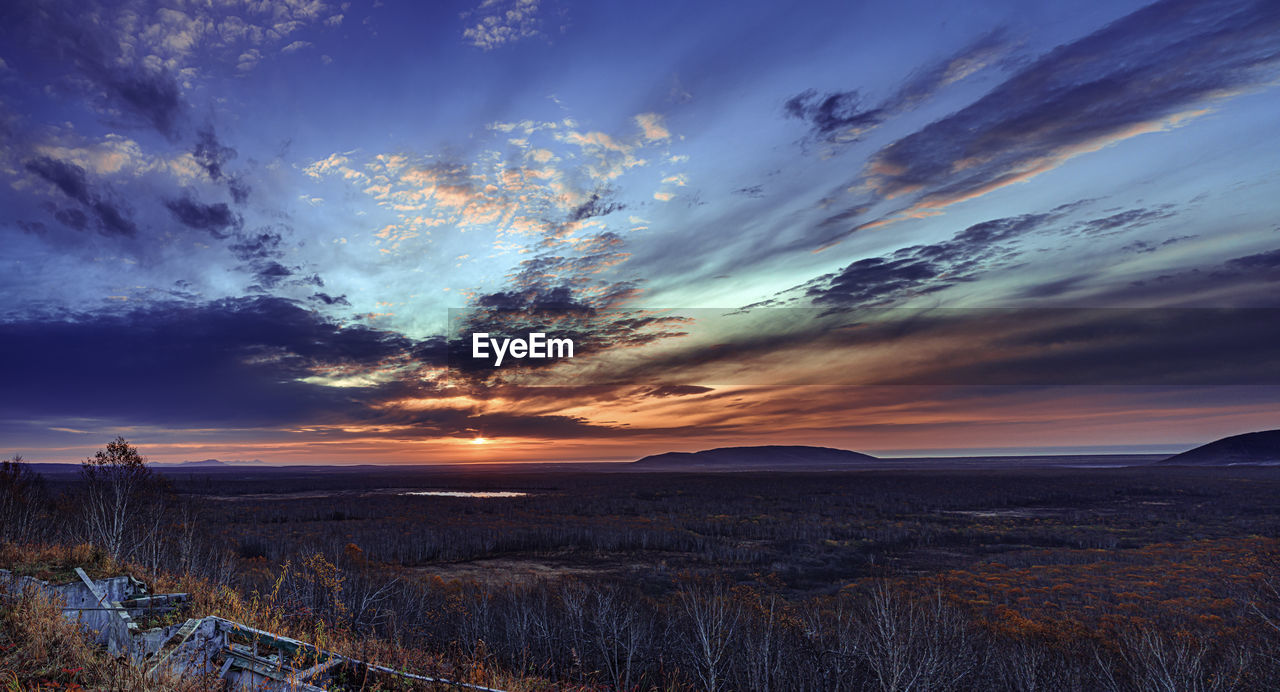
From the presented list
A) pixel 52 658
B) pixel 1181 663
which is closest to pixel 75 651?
pixel 52 658

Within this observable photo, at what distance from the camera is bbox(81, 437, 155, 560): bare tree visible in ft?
95.5

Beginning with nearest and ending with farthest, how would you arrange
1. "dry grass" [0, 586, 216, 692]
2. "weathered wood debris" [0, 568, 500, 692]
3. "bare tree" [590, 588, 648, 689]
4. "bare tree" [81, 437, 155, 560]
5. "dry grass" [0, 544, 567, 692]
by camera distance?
"dry grass" [0, 586, 216, 692]
"dry grass" [0, 544, 567, 692]
"weathered wood debris" [0, 568, 500, 692]
"bare tree" [590, 588, 648, 689]
"bare tree" [81, 437, 155, 560]

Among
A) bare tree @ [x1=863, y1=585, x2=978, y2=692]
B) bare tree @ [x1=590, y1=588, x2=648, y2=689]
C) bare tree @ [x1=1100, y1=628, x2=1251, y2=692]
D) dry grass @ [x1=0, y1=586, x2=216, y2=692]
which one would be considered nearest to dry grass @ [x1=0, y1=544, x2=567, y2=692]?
dry grass @ [x1=0, y1=586, x2=216, y2=692]

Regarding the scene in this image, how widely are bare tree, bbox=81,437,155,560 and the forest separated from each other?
17 cm

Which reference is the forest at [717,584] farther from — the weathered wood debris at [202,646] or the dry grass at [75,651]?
the weathered wood debris at [202,646]

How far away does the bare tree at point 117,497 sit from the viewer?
95.5 feet

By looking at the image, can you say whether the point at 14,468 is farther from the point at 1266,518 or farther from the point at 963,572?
the point at 1266,518

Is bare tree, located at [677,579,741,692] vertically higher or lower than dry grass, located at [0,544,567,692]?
lower

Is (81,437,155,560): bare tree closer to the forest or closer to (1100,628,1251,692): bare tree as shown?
the forest

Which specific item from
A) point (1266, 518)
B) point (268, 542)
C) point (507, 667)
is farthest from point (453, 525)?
point (1266, 518)

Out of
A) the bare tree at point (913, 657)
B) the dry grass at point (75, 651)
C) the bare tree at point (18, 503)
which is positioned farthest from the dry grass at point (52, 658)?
the bare tree at point (18, 503)

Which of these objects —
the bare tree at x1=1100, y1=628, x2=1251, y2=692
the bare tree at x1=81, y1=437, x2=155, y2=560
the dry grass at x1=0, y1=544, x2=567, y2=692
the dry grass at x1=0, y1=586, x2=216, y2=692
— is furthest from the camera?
the bare tree at x1=81, y1=437, x2=155, y2=560

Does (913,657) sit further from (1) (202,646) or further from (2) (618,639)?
(1) (202,646)

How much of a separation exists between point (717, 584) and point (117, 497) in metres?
33.1
